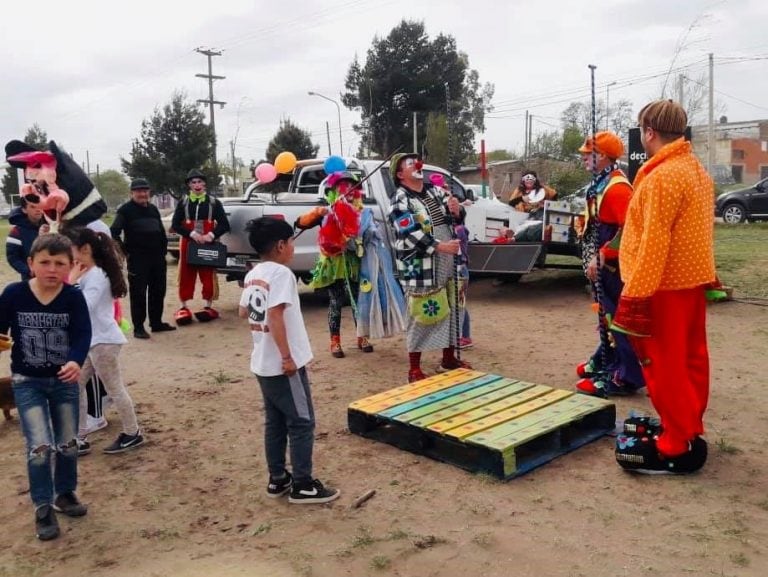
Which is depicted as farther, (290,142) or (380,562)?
(290,142)

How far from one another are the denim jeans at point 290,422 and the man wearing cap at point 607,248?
249 cm

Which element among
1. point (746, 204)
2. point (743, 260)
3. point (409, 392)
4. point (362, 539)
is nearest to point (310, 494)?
point (362, 539)

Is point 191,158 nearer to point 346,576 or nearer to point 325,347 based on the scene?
point 325,347

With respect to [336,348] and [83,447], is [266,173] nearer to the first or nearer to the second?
[336,348]

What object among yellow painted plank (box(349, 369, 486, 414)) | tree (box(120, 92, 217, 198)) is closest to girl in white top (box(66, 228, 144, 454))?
yellow painted plank (box(349, 369, 486, 414))

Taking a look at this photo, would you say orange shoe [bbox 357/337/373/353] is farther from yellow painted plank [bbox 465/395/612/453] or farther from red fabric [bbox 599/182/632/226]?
red fabric [bbox 599/182/632/226]

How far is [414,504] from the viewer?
3715mm

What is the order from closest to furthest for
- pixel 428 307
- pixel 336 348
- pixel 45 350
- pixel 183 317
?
pixel 45 350 < pixel 428 307 < pixel 336 348 < pixel 183 317

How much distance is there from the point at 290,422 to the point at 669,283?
6.90 ft

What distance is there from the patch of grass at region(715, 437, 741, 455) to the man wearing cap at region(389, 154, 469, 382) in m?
2.21

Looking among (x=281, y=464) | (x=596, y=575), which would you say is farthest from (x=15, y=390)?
(x=596, y=575)

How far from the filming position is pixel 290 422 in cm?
372

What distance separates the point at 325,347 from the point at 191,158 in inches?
1057

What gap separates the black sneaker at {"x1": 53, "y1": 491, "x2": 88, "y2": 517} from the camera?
3711 mm
